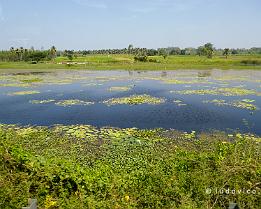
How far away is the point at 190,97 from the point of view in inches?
955

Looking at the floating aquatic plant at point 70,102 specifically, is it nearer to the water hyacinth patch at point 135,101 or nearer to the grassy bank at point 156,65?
the water hyacinth patch at point 135,101

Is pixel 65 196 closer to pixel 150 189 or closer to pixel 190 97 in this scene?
pixel 150 189

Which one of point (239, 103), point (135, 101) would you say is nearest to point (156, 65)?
point (135, 101)

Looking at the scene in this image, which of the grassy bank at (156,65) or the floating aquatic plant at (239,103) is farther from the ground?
the grassy bank at (156,65)

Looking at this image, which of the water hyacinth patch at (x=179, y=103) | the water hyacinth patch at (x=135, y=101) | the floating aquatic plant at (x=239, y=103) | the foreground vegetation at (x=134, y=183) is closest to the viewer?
the foreground vegetation at (x=134, y=183)

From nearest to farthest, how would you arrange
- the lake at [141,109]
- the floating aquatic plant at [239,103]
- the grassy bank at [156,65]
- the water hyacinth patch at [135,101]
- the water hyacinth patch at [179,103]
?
the lake at [141,109] < the floating aquatic plant at [239,103] < the water hyacinth patch at [179,103] < the water hyacinth patch at [135,101] < the grassy bank at [156,65]

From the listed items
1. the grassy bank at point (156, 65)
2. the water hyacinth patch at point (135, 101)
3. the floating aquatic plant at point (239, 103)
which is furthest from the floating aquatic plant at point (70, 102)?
the grassy bank at point (156, 65)

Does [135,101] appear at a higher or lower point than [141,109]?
higher

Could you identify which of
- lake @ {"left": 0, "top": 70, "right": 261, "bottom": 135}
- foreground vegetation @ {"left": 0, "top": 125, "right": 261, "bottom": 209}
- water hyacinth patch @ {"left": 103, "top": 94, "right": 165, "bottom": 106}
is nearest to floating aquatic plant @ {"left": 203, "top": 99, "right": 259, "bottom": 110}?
lake @ {"left": 0, "top": 70, "right": 261, "bottom": 135}

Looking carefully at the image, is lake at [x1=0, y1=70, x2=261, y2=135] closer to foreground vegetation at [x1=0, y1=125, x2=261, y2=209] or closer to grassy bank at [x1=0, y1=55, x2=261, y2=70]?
foreground vegetation at [x1=0, y1=125, x2=261, y2=209]

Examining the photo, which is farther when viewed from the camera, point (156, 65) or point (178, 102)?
point (156, 65)

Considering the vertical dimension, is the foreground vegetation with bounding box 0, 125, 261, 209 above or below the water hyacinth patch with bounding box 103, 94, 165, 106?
above

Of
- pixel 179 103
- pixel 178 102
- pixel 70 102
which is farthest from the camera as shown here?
pixel 70 102

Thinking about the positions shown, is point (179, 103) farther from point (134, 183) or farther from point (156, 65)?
point (156, 65)
